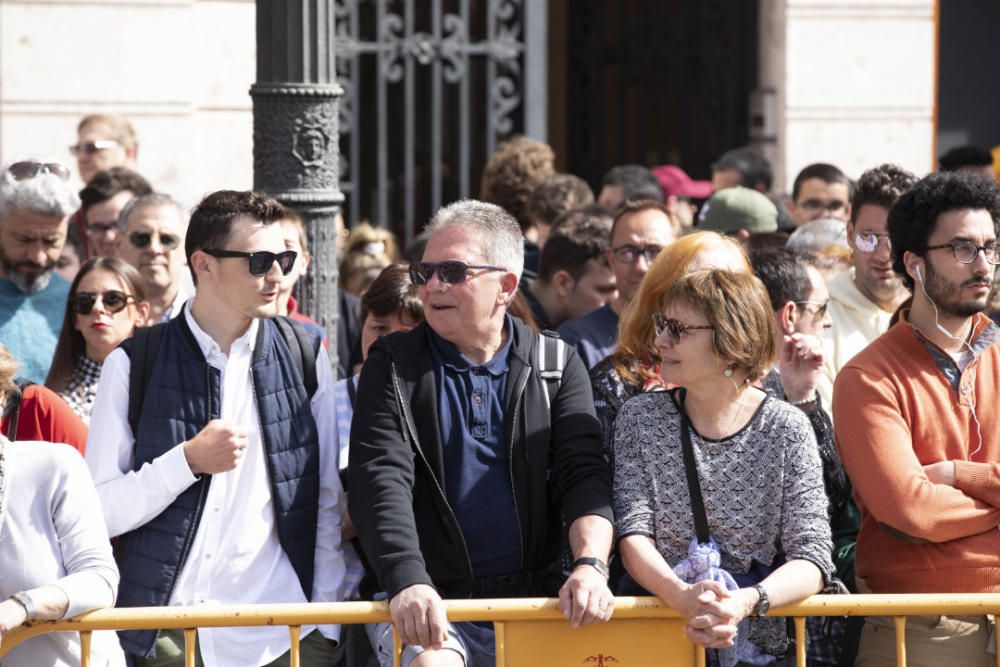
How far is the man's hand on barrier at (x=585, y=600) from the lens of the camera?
12.8 ft

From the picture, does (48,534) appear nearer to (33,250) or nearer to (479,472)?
(479,472)

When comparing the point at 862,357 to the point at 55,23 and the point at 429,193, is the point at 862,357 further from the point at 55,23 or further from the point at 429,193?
the point at 429,193

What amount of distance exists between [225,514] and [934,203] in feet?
7.34

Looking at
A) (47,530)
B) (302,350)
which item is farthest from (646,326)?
(47,530)

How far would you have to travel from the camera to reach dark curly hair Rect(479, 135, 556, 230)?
8.34m

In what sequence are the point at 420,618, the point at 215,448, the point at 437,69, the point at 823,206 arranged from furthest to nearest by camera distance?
the point at 437,69 < the point at 823,206 < the point at 215,448 < the point at 420,618

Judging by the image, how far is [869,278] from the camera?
5.94 metres

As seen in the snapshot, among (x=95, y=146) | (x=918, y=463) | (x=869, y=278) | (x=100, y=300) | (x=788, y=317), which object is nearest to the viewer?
(x=918, y=463)

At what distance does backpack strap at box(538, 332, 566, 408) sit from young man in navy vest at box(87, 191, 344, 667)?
0.62m

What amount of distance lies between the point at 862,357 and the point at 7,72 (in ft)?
22.0

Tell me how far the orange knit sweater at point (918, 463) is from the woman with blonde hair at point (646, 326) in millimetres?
516

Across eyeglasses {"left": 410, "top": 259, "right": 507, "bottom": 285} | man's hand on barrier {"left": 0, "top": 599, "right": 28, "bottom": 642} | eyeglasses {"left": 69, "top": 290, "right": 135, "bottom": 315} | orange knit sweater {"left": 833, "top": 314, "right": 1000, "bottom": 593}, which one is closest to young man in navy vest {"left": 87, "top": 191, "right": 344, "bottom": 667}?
eyeglasses {"left": 410, "top": 259, "right": 507, "bottom": 285}

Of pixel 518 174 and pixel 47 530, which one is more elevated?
pixel 518 174

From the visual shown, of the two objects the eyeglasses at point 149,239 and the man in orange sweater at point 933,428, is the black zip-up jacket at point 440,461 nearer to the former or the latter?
the man in orange sweater at point 933,428
